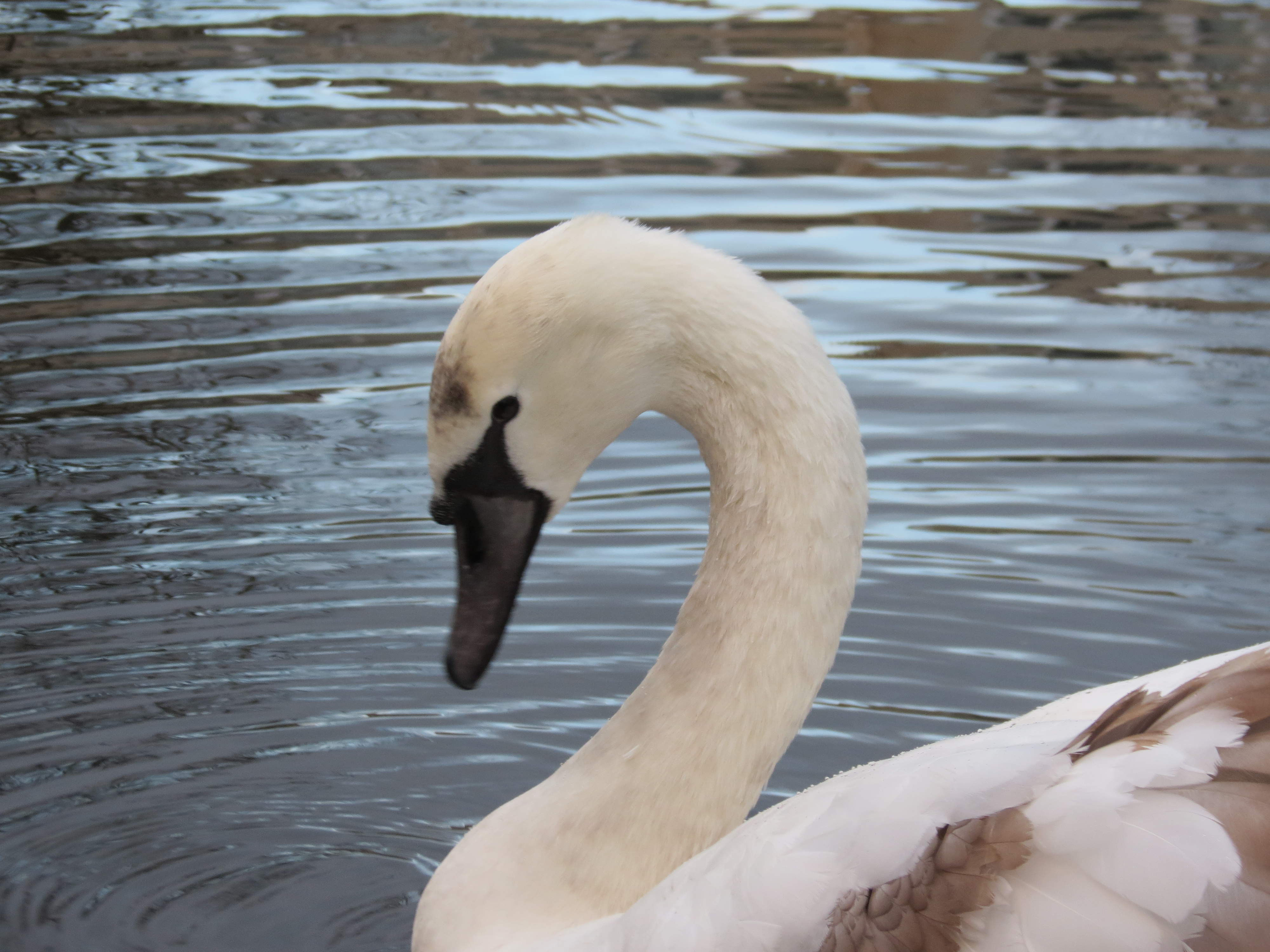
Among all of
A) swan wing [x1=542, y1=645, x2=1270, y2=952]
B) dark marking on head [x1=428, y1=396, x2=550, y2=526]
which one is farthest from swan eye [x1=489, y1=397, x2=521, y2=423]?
swan wing [x1=542, y1=645, x2=1270, y2=952]

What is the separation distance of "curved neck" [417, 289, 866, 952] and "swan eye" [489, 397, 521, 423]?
253 mm

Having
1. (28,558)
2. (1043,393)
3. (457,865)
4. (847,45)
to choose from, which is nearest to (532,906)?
(457,865)

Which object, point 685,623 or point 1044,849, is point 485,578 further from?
point 1044,849

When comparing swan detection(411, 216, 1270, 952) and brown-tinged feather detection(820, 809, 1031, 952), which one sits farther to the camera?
swan detection(411, 216, 1270, 952)

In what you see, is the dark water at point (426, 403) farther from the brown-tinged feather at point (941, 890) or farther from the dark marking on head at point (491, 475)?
the brown-tinged feather at point (941, 890)

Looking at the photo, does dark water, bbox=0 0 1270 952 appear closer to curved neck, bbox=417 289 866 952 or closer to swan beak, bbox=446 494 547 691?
curved neck, bbox=417 289 866 952

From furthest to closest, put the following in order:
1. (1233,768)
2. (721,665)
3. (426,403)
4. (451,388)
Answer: (426,403), (721,665), (451,388), (1233,768)

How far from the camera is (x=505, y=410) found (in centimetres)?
275

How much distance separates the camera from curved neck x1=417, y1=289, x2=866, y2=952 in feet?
9.05

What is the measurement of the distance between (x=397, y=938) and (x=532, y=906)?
40 cm

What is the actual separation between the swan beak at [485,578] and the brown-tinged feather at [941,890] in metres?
0.93

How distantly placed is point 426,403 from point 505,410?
3.42 meters

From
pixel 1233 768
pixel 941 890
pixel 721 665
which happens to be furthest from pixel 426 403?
pixel 1233 768

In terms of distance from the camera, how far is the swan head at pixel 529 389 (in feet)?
8.79
